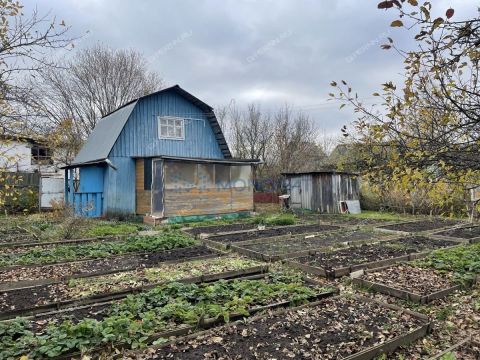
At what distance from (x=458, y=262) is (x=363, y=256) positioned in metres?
1.74

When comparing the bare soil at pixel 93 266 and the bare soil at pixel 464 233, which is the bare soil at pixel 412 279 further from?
the bare soil at pixel 464 233

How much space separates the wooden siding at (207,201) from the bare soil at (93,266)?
6.58m

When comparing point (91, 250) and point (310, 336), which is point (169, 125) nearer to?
point (91, 250)

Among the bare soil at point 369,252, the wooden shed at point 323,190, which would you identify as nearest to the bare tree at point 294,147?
the wooden shed at point 323,190

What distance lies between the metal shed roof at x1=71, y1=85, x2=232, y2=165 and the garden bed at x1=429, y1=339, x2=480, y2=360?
1543 cm

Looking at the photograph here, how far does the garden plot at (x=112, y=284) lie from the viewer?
15.2ft

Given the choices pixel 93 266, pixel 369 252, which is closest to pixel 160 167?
pixel 93 266

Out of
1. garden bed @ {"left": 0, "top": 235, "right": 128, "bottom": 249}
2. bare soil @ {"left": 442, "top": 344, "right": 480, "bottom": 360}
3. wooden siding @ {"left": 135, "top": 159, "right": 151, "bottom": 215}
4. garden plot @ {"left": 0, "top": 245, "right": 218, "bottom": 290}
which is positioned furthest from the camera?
wooden siding @ {"left": 135, "top": 159, "right": 151, "bottom": 215}

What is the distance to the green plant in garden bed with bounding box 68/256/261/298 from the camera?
5402mm

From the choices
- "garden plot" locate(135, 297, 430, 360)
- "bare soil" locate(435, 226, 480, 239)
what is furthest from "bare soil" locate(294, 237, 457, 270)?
"garden plot" locate(135, 297, 430, 360)

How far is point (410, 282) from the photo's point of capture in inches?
219

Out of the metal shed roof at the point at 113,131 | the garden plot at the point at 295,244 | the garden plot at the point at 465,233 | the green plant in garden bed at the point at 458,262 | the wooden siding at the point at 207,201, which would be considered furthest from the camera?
the metal shed roof at the point at 113,131

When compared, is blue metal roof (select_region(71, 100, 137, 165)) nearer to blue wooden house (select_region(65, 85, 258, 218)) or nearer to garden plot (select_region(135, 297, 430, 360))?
blue wooden house (select_region(65, 85, 258, 218))

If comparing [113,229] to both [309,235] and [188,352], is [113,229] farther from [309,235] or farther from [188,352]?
[188,352]
